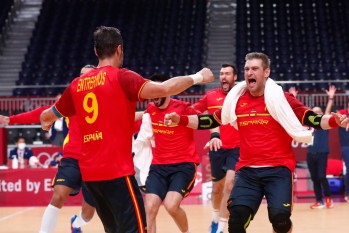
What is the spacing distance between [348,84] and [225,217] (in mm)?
15106

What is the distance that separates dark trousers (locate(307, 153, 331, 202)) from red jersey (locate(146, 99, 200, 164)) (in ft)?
21.5

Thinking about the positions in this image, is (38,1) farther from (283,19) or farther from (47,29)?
(283,19)

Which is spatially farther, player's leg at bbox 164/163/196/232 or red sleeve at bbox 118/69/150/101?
player's leg at bbox 164/163/196/232

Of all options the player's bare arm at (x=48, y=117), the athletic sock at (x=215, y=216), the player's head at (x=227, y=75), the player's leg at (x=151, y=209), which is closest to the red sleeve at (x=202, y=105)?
the player's head at (x=227, y=75)

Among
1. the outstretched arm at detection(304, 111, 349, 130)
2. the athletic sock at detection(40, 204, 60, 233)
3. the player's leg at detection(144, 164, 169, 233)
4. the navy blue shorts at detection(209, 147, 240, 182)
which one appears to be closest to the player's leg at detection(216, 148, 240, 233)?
the navy blue shorts at detection(209, 147, 240, 182)

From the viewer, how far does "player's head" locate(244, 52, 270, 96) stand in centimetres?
709

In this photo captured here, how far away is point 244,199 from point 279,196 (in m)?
0.35

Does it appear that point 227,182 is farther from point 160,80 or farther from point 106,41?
point 106,41

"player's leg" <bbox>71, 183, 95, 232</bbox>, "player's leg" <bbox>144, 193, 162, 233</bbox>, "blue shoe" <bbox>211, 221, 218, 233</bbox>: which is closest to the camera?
"player's leg" <bbox>144, 193, 162, 233</bbox>

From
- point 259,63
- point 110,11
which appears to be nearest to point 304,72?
point 110,11

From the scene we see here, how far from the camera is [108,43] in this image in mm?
5316

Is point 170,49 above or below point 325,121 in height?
above

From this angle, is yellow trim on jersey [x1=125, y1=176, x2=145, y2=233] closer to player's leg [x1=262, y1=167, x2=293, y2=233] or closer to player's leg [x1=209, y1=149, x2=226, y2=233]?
player's leg [x1=262, y1=167, x2=293, y2=233]

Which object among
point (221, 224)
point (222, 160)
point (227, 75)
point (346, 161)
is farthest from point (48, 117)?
point (346, 161)
